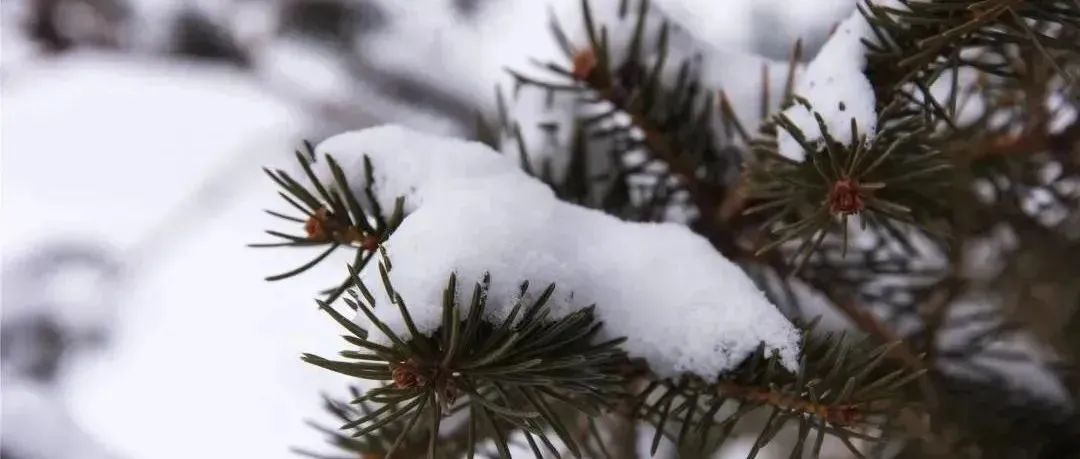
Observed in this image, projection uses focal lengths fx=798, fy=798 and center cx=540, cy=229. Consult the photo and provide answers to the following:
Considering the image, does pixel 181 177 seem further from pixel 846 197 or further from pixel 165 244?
pixel 846 197

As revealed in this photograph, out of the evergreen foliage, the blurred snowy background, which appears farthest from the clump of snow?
the blurred snowy background

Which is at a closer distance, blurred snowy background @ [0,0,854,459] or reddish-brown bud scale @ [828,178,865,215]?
reddish-brown bud scale @ [828,178,865,215]

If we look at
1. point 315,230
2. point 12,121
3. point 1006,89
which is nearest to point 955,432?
point 1006,89

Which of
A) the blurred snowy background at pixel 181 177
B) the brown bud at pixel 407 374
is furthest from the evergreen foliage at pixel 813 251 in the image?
the blurred snowy background at pixel 181 177

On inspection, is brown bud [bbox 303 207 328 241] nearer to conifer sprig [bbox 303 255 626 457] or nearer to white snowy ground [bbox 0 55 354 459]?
conifer sprig [bbox 303 255 626 457]

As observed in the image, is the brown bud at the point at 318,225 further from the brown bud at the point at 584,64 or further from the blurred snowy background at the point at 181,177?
the blurred snowy background at the point at 181,177

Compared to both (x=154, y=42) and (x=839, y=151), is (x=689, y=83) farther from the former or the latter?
(x=154, y=42)
